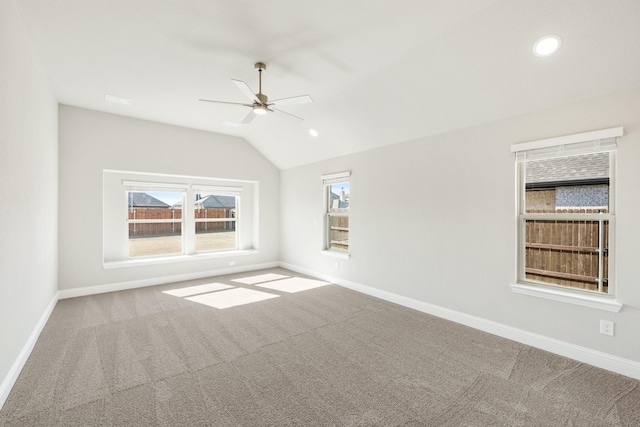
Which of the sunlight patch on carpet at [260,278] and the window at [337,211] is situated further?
the sunlight patch on carpet at [260,278]

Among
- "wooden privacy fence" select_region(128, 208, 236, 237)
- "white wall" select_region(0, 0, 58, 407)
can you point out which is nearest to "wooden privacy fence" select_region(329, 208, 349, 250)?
"wooden privacy fence" select_region(128, 208, 236, 237)

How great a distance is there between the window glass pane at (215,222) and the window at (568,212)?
18.3 ft

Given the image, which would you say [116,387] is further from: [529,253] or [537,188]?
[537,188]

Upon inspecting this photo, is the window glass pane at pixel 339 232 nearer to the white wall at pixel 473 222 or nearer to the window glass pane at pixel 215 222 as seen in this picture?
the white wall at pixel 473 222

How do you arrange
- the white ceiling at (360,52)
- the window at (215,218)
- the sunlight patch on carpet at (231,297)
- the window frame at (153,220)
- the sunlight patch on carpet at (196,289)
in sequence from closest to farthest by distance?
the white ceiling at (360,52) < the sunlight patch on carpet at (231,297) < the sunlight patch on carpet at (196,289) < the window frame at (153,220) < the window at (215,218)

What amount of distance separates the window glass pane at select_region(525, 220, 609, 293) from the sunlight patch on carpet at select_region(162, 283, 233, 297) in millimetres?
4633

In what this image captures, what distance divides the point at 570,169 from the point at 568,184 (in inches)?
6.0

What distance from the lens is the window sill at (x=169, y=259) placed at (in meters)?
4.98

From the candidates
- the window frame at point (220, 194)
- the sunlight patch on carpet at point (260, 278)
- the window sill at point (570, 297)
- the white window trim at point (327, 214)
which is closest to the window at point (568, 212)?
the window sill at point (570, 297)

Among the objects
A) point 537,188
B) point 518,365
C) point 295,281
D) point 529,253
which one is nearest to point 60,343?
point 295,281

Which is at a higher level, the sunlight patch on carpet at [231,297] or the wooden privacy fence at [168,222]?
the wooden privacy fence at [168,222]

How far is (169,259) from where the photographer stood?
555cm

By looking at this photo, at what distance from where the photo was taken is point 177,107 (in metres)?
4.50

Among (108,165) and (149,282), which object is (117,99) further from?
(149,282)
